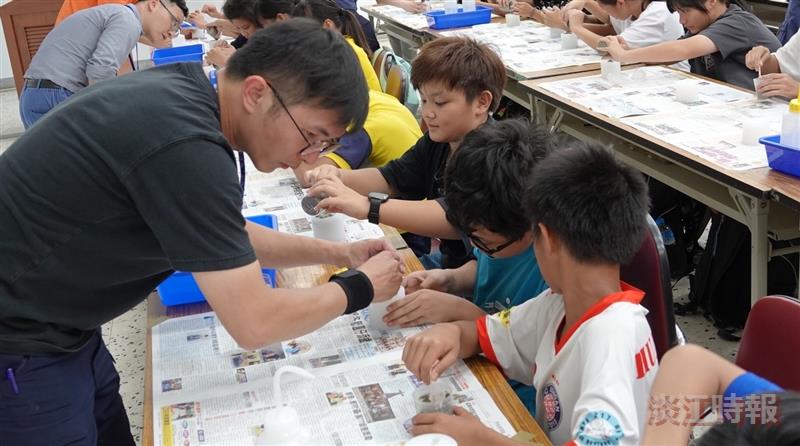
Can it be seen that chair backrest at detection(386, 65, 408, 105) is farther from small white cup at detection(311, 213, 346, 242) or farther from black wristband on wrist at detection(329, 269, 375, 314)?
black wristband on wrist at detection(329, 269, 375, 314)

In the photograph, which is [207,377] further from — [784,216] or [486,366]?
[784,216]

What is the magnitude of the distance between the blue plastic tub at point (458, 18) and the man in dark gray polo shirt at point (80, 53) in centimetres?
214

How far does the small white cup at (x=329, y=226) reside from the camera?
1925 mm

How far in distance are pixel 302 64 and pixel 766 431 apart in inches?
32.4

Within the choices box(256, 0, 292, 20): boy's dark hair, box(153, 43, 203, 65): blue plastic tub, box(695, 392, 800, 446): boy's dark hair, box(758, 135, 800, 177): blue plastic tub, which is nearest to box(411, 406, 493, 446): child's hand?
box(695, 392, 800, 446): boy's dark hair

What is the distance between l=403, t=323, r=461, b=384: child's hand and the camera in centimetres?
130

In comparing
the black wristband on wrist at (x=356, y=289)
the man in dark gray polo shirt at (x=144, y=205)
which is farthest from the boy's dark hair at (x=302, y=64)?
the black wristband on wrist at (x=356, y=289)

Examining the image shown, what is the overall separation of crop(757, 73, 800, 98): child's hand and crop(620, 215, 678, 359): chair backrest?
1.70 m

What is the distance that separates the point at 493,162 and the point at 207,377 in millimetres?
666

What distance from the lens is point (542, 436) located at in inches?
45.3

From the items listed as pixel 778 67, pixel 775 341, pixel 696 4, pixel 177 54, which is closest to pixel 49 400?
pixel 775 341

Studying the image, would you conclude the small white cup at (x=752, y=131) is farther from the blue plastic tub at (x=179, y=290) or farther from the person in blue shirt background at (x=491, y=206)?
the blue plastic tub at (x=179, y=290)

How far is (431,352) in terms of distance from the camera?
1.31 meters

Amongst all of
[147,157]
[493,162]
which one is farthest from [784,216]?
[147,157]
